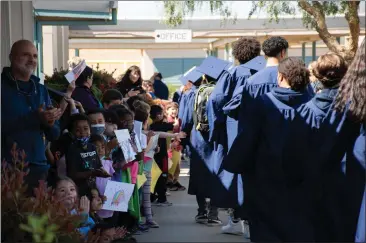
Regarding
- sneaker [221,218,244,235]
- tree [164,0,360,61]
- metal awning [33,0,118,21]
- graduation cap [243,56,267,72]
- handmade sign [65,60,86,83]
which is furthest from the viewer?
tree [164,0,360,61]

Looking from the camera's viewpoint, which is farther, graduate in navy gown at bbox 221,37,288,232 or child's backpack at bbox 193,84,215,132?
child's backpack at bbox 193,84,215,132

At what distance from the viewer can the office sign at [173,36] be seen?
22.9 m

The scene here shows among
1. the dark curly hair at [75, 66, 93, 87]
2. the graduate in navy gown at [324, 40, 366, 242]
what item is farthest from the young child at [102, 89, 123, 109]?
the graduate in navy gown at [324, 40, 366, 242]

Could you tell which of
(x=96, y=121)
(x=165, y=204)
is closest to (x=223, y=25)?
(x=165, y=204)

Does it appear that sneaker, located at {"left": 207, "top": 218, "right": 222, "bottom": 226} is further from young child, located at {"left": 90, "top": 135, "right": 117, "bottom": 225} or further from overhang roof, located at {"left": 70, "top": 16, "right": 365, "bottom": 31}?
overhang roof, located at {"left": 70, "top": 16, "right": 365, "bottom": 31}

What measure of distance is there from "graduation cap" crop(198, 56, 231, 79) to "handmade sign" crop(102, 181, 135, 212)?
295 cm

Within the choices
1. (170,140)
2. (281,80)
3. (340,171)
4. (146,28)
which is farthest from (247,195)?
(146,28)

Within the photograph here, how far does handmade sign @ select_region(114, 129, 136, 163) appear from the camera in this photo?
26.8ft

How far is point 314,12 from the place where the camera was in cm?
2053

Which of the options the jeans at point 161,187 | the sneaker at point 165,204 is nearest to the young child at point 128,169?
the jeans at point 161,187

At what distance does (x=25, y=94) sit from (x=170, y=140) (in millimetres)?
7063

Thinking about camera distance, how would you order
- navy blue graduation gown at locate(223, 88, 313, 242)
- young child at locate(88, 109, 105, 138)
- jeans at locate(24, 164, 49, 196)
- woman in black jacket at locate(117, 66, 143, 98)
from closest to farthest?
1. jeans at locate(24, 164, 49, 196)
2. navy blue graduation gown at locate(223, 88, 313, 242)
3. young child at locate(88, 109, 105, 138)
4. woman in black jacket at locate(117, 66, 143, 98)

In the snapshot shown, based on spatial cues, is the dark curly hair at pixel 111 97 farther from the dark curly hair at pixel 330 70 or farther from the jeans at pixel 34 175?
the dark curly hair at pixel 330 70

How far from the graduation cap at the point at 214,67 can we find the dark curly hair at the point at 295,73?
3173 mm
